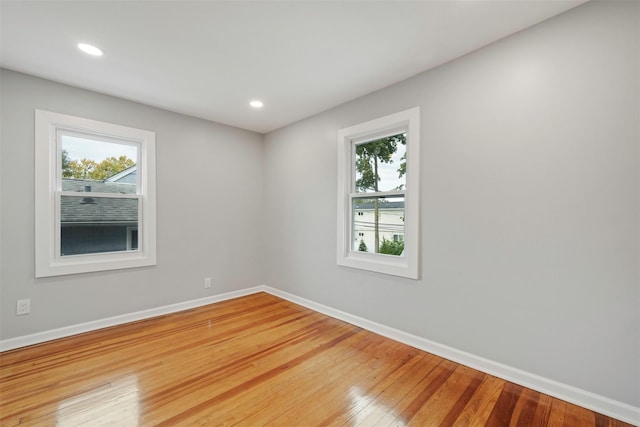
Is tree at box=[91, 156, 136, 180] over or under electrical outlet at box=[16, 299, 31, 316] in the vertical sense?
over

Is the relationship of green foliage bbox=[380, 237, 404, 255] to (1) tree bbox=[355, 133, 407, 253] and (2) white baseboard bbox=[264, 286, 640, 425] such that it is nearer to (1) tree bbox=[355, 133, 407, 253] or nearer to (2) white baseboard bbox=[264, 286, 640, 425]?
(1) tree bbox=[355, 133, 407, 253]

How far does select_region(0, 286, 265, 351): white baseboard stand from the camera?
2.49 meters

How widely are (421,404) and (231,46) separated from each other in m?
2.97

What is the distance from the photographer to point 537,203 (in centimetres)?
190

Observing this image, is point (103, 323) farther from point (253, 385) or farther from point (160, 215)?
point (253, 385)

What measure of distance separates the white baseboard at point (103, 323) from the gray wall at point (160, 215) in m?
0.05

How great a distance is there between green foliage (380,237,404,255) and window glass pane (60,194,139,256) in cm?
296

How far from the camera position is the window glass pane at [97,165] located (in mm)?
2846

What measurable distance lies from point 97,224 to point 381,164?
3259 mm

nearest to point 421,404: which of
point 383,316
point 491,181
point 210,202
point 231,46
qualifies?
point 383,316

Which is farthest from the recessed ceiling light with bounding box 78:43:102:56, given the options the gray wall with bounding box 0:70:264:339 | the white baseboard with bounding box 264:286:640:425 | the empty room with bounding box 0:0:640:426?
the white baseboard with bounding box 264:286:640:425

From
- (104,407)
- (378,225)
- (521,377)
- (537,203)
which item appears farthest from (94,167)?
(521,377)

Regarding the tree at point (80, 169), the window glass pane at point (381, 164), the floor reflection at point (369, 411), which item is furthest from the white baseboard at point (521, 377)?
the tree at point (80, 169)

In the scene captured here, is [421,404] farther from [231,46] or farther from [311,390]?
[231,46]
